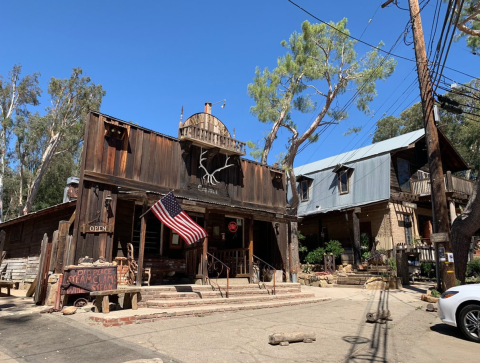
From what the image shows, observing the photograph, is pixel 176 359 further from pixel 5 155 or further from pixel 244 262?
pixel 5 155

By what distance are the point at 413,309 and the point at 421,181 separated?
15280mm

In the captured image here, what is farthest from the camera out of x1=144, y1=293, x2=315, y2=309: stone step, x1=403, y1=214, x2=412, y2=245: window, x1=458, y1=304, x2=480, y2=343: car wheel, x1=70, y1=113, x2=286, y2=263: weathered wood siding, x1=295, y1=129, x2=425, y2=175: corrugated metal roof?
x1=295, y1=129, x2=425, y2=175: corrugated metal roof

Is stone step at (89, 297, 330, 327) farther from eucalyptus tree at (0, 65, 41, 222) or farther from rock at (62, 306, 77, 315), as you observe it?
eucalyptus tree at (0, 65, 41, 222)

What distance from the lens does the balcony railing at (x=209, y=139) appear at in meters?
14.0

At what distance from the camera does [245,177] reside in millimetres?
16516

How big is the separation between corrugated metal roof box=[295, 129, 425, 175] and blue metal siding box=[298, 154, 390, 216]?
0.73m

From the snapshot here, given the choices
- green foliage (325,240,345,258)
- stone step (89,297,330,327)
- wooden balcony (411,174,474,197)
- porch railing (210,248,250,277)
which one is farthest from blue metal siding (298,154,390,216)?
stone step (89,297,330,327)

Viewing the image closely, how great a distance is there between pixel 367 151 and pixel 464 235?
14375 mm

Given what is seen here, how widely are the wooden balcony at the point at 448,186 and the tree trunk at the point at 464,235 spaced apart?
1131cm

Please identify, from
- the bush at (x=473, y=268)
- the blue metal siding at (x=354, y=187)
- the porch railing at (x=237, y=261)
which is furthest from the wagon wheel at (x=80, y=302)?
the bush at (x=473, y=268)

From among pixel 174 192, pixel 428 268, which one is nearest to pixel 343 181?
pixel 428 268

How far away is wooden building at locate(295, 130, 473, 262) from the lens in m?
22.0

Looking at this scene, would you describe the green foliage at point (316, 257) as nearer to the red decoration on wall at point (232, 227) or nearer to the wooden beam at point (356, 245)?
the wooden beam at point (356, 245)

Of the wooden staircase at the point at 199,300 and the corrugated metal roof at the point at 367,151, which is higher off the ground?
the corrugated metal roof at the point at 367,151
